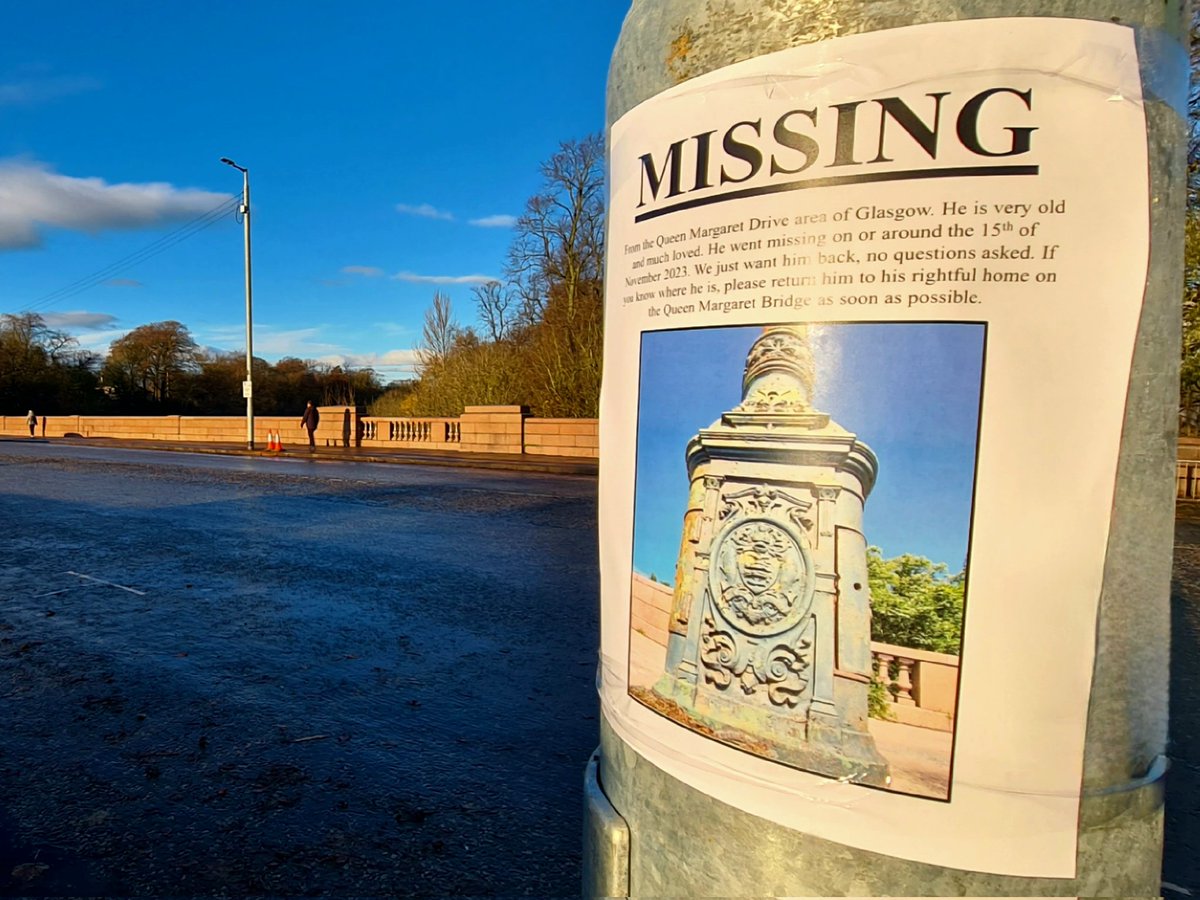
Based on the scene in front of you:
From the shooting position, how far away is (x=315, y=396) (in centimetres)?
7575

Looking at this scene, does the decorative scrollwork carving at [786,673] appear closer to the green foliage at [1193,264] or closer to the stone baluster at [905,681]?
the stone baluster at [905,681]

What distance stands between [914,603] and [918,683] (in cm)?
12

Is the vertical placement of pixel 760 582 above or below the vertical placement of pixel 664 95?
below

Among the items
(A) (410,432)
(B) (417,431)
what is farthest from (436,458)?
(A) (410,432)

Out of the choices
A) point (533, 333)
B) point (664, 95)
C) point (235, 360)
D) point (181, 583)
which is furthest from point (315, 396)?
point (664, 95)

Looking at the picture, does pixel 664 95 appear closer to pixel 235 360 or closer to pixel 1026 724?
Answer: pixel 1026 724

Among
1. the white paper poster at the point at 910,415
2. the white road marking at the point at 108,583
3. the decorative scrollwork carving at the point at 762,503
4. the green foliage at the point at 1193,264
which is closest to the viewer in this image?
the white paper poster at the point at 910,415

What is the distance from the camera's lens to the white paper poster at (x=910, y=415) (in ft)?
3.31

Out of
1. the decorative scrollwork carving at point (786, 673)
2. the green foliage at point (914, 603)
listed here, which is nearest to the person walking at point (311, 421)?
the decorative scrollwork carving at point (786, 673)

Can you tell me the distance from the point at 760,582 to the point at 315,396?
80250 mm

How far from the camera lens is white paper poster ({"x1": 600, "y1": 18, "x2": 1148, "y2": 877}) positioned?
3.31ft

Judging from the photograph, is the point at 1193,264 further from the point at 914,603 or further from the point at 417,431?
the point at 417,431

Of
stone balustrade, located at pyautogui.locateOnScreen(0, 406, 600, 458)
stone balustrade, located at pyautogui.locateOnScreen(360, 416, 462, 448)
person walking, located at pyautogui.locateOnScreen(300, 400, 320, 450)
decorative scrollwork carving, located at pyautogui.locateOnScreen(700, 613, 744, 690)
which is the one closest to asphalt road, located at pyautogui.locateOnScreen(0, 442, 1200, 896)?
decorative scrollwork carving, located at pyautogui.locateOnScreen(700, 613, 744, 690)

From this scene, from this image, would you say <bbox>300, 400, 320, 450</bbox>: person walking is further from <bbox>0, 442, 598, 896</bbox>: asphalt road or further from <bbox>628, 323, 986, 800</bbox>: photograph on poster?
<bbox>628, 323, 986, 800</bbox>: photograph on poster
